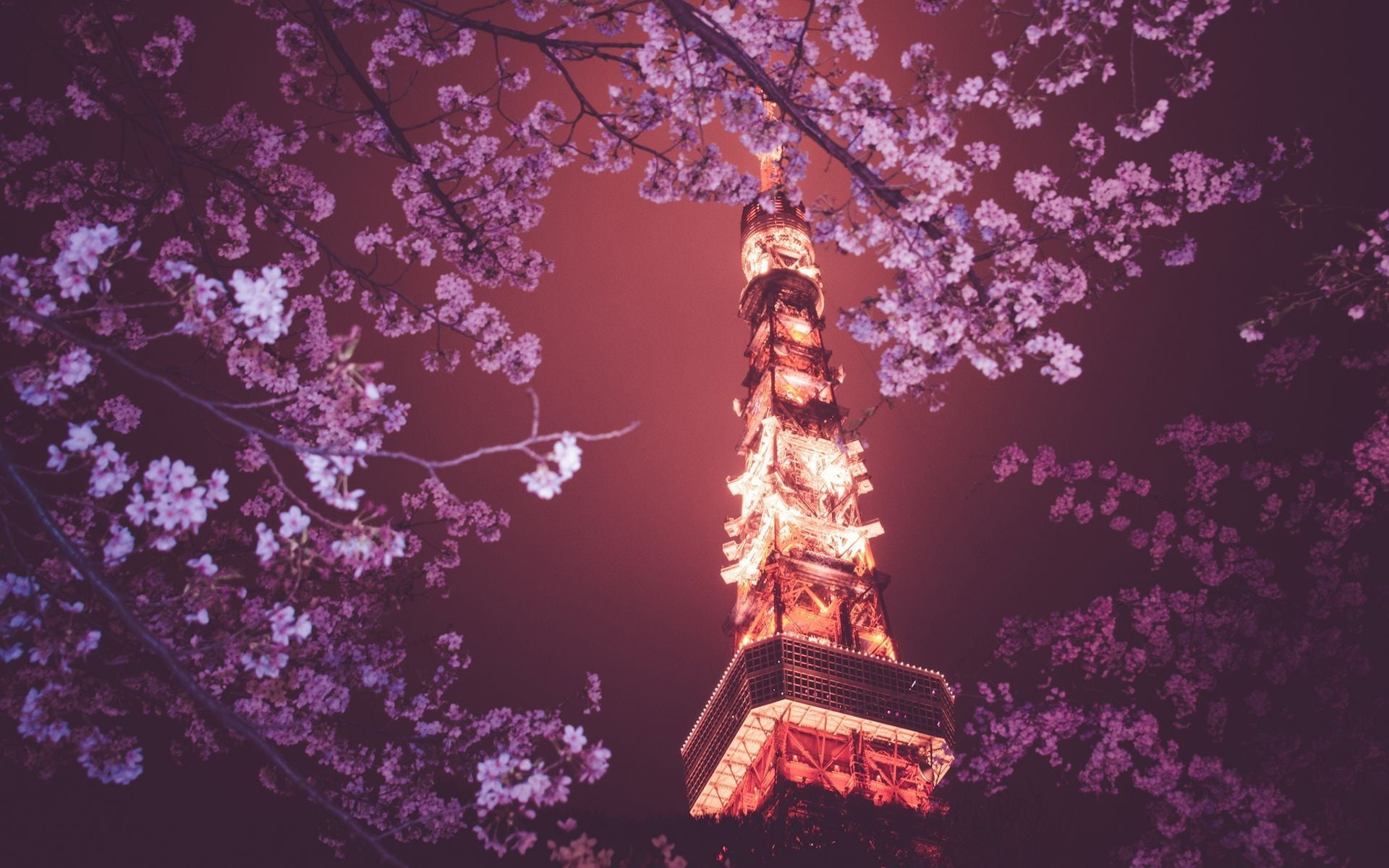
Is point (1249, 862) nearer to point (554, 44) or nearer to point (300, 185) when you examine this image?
point (554, 44)

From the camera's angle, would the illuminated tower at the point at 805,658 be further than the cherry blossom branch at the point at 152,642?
Yes

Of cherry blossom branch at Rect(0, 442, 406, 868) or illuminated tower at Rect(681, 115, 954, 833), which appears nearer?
cherry blossom branch at Rect(0, 442, 406, 868)

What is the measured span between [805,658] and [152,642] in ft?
95.5

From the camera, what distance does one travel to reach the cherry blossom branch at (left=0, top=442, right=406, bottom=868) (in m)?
3.23

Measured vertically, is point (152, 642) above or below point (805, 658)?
below

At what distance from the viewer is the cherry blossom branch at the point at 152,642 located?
10.6ft

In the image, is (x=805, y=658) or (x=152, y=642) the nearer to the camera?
(x=152, y=642)

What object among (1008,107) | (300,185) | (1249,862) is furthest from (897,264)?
(1249,862)

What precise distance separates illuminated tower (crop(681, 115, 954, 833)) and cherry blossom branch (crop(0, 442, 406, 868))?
73.3 feet

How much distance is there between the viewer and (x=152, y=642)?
3.26 metres

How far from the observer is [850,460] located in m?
40.1

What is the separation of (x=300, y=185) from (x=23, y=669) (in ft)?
16.7

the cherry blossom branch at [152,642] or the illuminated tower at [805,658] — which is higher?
the illuminated tower at [805,658]

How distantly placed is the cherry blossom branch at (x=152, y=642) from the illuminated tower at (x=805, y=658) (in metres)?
22.3
